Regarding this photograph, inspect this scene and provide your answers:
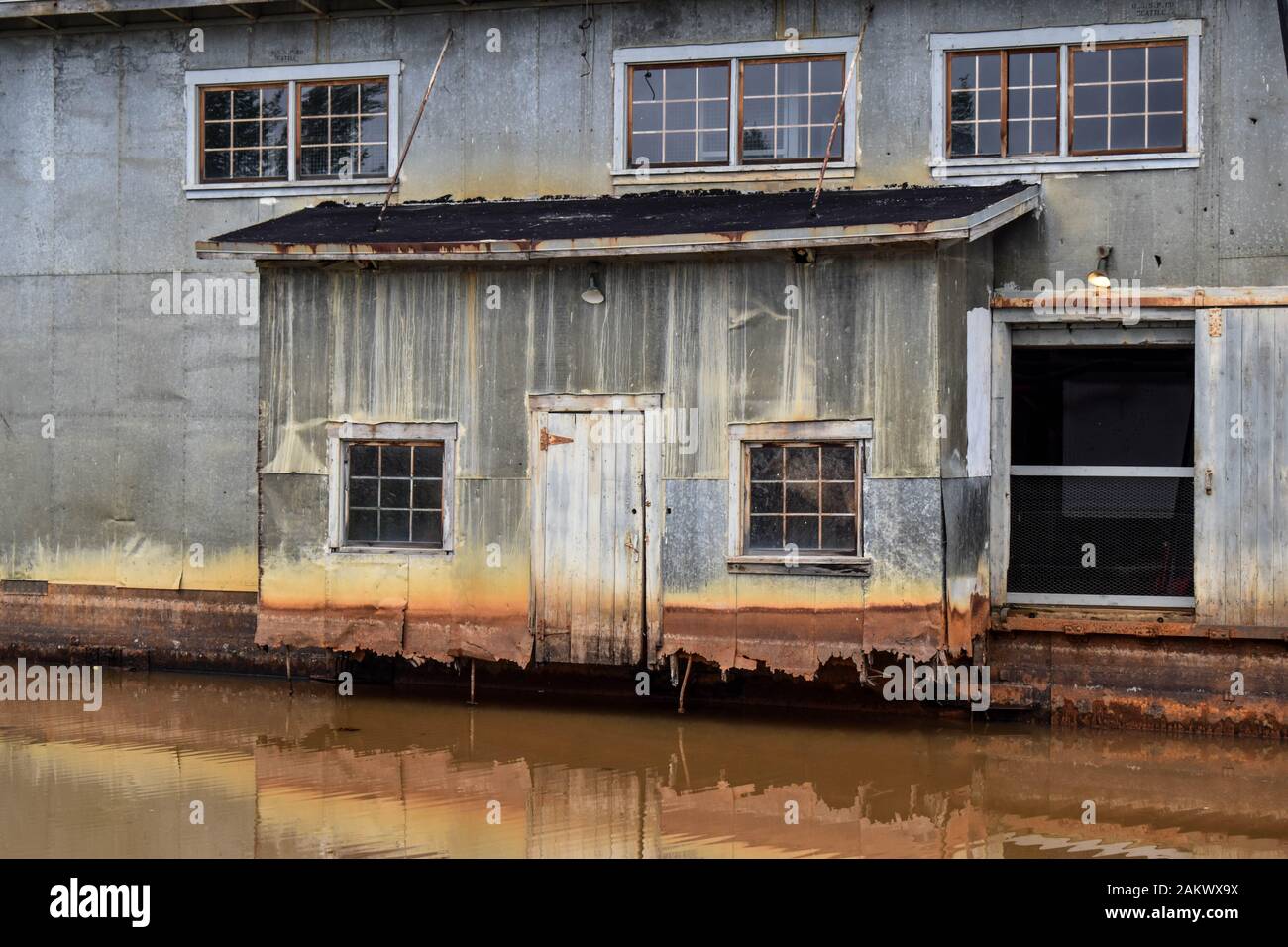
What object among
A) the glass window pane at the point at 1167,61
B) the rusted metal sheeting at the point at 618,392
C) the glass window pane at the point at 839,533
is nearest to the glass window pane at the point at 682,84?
the rusted metal sheeting at the point at 618,392

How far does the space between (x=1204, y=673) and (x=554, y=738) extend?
527cm

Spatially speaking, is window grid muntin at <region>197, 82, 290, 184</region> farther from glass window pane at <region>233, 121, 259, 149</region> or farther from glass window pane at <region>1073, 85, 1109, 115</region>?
glass window pane at <region>1073, 85, 1109, 115</region>

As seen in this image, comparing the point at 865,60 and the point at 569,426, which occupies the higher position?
the point at 865,60

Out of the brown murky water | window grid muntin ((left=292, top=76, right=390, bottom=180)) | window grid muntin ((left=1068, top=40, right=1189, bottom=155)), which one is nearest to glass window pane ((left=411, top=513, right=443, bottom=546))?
the brown murky water

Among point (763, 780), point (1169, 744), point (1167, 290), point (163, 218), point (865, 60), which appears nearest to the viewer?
point (763, 780)

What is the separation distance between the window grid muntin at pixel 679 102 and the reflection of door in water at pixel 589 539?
2644mm

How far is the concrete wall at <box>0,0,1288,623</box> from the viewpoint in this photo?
1383cm

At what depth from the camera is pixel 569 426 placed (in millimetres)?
13359

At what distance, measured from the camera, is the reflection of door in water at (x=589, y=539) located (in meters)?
13.1

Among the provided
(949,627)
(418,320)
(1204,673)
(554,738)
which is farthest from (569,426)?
(1204,673)

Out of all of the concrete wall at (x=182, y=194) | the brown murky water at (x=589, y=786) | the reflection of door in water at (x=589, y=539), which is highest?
the concrete wall at (x=182, y=194)

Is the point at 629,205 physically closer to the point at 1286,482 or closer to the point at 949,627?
the point at 949,627

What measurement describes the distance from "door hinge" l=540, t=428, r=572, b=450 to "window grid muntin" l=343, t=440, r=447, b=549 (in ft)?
2.97

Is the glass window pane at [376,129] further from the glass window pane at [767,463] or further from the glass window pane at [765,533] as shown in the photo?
the glass window pane at [765,533]
